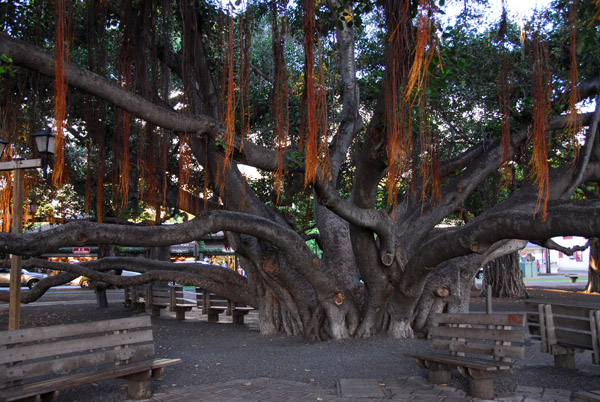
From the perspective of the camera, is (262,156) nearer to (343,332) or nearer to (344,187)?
(343,332)

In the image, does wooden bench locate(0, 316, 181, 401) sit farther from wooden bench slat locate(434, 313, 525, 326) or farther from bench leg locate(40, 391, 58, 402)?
wooden bench slat locate(434, 313, 525, 326)

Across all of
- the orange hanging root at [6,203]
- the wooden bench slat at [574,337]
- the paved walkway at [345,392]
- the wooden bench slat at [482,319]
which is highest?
the orange hanging root at [6,203]

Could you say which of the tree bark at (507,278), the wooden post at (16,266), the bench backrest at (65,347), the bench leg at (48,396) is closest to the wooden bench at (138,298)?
the wooden post at (16,266)

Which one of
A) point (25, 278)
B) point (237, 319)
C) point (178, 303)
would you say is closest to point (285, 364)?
point (237, 319)

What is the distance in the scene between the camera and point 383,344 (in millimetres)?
6863

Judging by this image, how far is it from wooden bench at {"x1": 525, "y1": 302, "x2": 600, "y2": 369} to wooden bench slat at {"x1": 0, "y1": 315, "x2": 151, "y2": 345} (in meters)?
4.37

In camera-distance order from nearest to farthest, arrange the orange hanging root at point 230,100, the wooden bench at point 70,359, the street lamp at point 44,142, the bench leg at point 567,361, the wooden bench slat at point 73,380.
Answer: the wooden bench slat at point 73,380 → the wooden bench at point 70,359 → the orange hanging root at point 230,100 → the bench leg at point 567,361 → the street lamp at point 44,142

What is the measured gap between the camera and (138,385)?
451 centimetres

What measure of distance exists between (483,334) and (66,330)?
12.4ft

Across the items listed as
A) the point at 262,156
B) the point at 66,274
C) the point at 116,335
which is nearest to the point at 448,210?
the point at 262,156

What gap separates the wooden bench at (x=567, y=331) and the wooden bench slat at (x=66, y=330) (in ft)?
14.3

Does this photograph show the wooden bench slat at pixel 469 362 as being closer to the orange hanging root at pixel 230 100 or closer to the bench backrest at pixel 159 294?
the orange hanging root at pixel 230 100

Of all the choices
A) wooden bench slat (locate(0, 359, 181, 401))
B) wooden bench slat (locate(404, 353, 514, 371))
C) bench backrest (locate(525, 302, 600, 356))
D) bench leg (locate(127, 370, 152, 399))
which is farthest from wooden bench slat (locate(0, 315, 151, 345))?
bench backrest (locate(525, 302, 600, 356))

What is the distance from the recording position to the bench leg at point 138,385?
4496 millimetres
